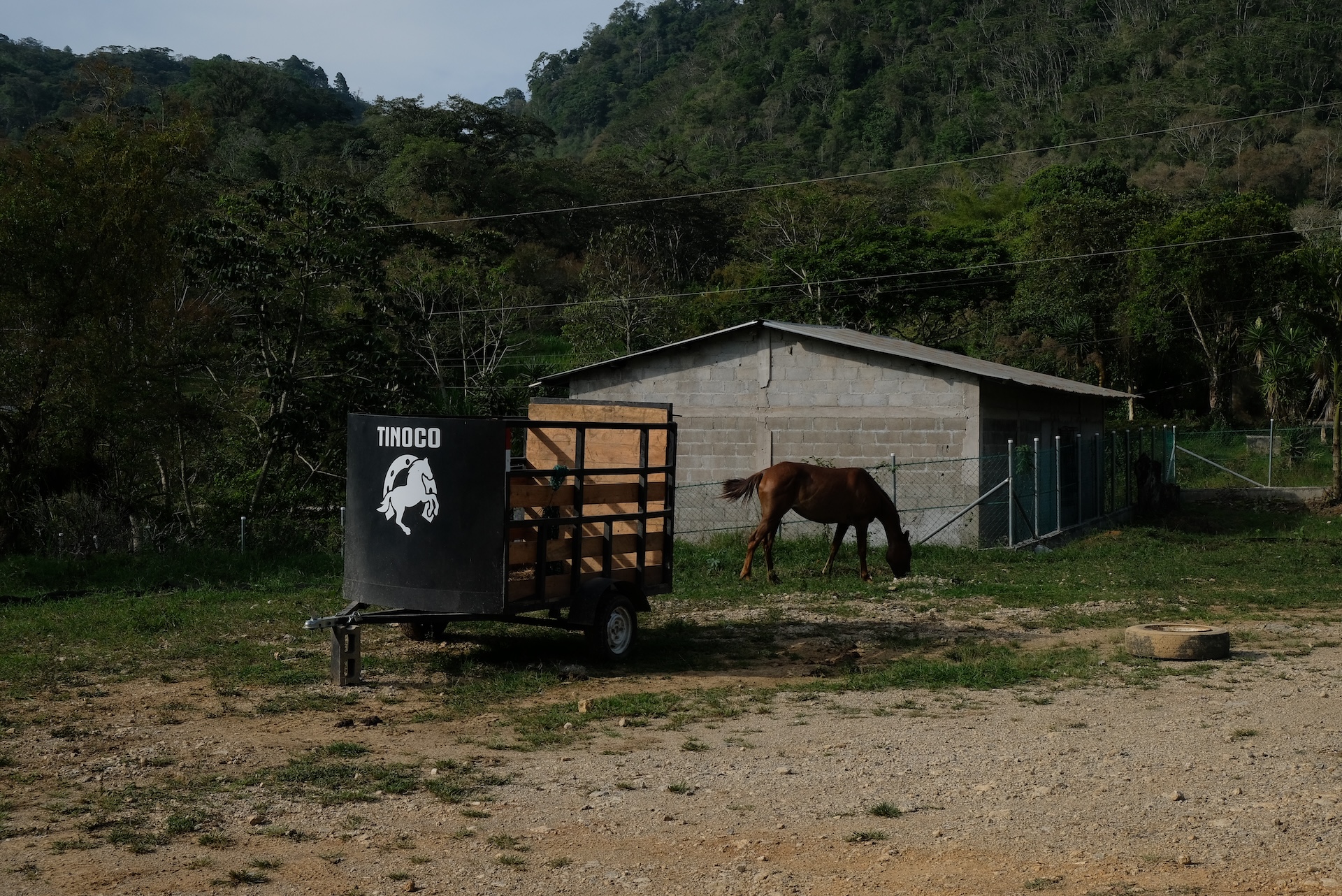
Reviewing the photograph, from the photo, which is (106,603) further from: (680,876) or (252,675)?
(680,876)

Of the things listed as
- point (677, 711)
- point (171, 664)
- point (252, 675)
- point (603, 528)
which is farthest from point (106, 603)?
point (677, 711)

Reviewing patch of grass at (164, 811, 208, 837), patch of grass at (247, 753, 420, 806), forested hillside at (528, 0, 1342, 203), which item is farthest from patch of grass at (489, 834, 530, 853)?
forested hillside at (528, 0, 1342, 203)

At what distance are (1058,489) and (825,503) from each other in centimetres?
736

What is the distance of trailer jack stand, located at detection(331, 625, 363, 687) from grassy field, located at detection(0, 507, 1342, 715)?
0.35m

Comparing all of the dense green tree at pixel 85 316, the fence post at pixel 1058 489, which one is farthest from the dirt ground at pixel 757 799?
the fence post at pixel 1058 489

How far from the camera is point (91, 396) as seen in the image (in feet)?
64.3

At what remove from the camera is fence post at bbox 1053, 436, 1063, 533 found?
2192cm

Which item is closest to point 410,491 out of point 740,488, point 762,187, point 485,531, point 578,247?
point 485,531

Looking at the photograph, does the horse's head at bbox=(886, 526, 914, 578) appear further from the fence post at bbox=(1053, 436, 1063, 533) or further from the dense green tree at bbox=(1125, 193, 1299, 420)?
the dense green tree at bbox=(1125, 193, 1299, 420)

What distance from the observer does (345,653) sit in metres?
9.84

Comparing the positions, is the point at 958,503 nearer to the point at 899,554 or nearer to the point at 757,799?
the point at 899,554

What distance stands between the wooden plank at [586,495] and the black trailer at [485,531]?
1 cm

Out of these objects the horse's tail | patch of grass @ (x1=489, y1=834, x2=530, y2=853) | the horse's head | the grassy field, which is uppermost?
the horse's tail

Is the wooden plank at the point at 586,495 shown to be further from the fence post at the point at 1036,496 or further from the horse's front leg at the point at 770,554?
the fence post at the point at 1036,496
